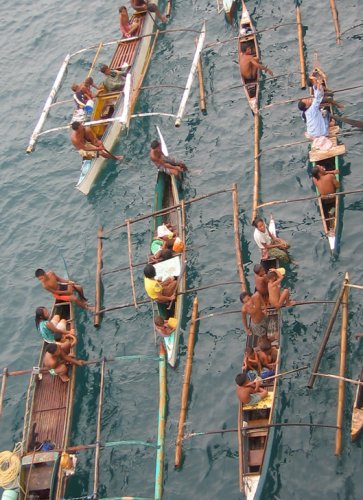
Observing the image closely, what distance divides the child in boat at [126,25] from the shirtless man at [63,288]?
1319 centimetres

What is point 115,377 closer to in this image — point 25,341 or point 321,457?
point 25,341

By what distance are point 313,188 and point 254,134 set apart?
3682mm

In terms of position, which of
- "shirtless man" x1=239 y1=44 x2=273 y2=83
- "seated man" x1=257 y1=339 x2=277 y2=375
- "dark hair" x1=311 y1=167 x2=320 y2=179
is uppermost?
"shirtless man" x1=239 y1=44 x2=273 y2=83

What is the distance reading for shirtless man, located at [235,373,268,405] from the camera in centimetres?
1691

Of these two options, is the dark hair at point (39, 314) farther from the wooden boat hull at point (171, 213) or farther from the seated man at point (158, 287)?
the wooden boat hull at point (171, 213)

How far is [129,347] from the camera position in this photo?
21.1m

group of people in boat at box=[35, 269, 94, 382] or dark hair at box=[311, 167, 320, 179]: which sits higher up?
dark hair at box=[311, 167, 320, 179]

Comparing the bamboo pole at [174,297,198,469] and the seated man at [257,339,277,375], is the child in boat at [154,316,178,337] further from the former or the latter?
the seated man at [257,339,277,375]

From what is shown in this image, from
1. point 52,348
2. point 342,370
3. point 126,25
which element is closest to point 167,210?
point 52,348

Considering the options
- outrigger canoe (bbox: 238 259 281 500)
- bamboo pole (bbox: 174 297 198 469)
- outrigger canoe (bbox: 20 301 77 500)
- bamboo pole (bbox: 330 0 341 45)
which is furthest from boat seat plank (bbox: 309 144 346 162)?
outrigger canoe (bbox: 20 301 77 500)

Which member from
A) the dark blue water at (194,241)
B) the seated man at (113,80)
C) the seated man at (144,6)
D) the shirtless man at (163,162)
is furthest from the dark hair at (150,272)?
the seated man at (144,6)

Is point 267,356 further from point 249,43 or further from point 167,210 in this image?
point 249,43

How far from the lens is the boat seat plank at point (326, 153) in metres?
22.3

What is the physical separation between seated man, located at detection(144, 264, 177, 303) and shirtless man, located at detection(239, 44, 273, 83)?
32.3 ft
